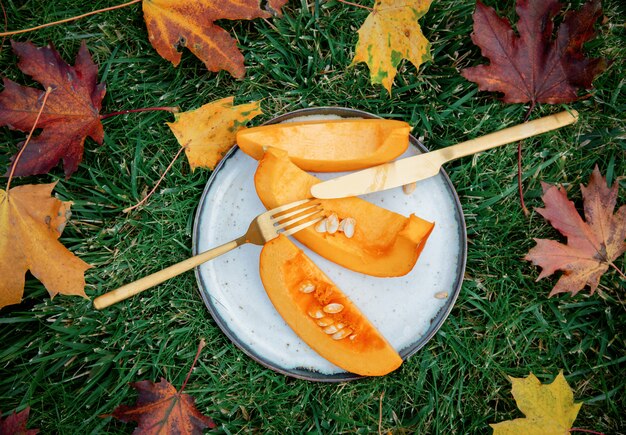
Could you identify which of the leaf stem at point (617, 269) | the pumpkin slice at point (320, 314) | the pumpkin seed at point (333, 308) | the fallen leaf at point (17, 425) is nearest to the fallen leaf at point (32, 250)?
the fallen leaf at point (17, 425)

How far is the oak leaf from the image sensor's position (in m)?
1.10

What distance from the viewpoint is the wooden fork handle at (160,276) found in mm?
1066

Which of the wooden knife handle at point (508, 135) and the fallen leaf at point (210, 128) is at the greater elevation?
the fallen leaf at point (210, 128)

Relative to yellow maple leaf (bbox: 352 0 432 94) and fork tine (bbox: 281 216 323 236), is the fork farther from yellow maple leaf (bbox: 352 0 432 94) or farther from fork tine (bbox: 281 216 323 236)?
yellow maple leaf (bbox: 352 0 432 94)

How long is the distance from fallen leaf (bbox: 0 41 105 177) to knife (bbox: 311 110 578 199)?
0.61 metres

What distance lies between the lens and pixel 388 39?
1.14 m

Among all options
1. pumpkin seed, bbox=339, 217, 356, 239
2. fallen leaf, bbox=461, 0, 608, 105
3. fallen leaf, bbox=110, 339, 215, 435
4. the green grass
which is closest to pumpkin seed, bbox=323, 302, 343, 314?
pumpkin seed, bbox=339, 217, 356, 239

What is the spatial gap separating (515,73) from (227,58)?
722mm

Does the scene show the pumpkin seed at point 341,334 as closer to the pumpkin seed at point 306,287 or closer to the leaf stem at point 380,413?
the pumpkin seed at point 306,287

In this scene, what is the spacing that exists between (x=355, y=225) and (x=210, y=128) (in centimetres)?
43

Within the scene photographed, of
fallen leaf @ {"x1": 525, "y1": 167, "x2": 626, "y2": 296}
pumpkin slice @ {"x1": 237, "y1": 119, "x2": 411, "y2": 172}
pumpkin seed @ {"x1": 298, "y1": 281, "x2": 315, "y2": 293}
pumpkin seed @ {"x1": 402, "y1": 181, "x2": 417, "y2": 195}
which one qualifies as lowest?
fallen leaf @ {"x1": 525, "y1": 167, "x2": 626, "y2": 296}

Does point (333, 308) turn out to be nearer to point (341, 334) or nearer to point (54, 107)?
point (341, 334)

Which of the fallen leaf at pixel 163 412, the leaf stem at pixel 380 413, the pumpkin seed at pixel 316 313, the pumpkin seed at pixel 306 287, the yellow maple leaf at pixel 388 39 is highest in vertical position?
the yellow maple leaf at pixel 388 39

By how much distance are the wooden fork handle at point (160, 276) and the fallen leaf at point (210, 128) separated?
0.23 meters
